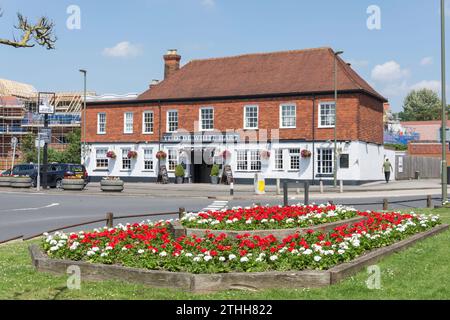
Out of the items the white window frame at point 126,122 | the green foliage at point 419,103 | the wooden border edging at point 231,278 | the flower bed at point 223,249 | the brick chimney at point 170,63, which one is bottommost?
the wooden border edging at point 231,278

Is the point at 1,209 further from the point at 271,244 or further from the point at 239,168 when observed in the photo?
the point at 239,168

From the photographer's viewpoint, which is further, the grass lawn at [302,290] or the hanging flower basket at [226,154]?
the hanging flower basket at [226,154]

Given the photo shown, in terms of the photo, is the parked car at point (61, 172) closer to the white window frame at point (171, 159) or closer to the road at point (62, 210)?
the road at point (62, 210)

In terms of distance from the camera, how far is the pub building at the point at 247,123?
45.0 meters

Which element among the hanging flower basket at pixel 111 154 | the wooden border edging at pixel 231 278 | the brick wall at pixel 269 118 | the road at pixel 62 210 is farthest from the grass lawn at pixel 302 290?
the hanging flower basket at pixel 111 154

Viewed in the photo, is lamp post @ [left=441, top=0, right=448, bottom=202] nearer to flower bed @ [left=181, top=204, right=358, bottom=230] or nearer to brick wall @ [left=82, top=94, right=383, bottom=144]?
flower bed @ [left=181, top=204, right=358, bottom=230]

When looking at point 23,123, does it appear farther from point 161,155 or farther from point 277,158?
point 277,158

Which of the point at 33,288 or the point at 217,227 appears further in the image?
the point at 217,227

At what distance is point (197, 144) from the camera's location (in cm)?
5003

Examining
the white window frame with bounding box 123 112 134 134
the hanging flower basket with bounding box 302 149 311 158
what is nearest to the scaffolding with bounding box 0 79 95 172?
the white window frame with bounding box 123 112 134 134

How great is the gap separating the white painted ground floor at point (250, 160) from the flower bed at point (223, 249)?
3174cm

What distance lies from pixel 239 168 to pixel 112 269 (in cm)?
3928

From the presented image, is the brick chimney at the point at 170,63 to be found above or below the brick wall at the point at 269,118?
above
